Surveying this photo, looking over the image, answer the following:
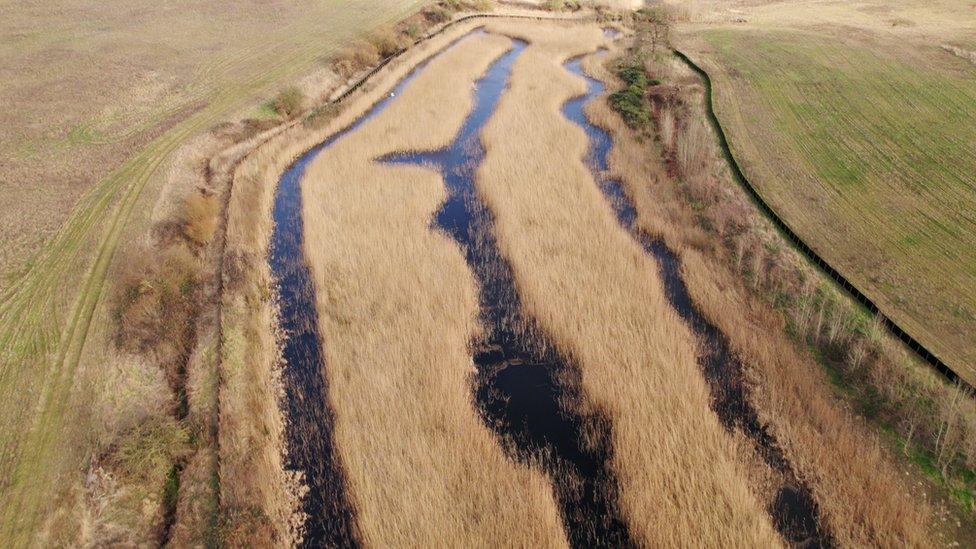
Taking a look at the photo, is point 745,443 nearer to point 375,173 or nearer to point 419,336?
point 419,336

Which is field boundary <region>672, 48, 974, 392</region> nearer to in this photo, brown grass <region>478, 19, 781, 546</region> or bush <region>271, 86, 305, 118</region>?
brown grass <region>478, 19, 781, 546</region>

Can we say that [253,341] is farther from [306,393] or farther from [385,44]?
[385,44]

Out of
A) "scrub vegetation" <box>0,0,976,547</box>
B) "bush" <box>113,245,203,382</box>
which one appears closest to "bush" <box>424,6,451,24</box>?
"scrub vegetation" <box>0,0,976,547</box>

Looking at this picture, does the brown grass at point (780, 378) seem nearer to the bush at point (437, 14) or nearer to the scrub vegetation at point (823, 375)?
the scrub vegetation at point (823, 375)

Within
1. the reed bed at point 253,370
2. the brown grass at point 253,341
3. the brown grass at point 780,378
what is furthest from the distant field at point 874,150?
the brown grass at point 253,341

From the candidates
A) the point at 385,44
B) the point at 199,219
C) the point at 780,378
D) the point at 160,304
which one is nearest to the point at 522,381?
the point at 780,378

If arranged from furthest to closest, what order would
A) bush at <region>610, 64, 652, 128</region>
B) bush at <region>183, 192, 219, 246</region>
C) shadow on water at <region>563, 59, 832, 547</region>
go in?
bush at <region>610, 64, 652, 128</region> → bush at <region>183, 192, 219, 246</region> → shadow on water at <region>563, 59, 832, 547</region>
